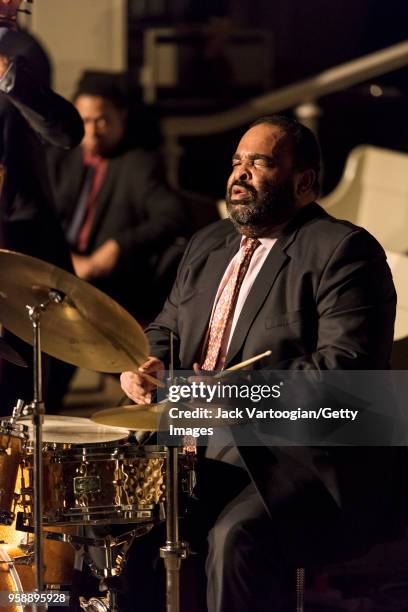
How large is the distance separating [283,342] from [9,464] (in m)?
0.81

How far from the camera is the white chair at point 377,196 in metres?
5.98

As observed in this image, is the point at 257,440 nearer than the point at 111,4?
Yes

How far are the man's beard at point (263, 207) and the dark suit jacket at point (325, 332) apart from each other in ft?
0.15

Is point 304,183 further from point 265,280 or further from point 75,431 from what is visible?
point 75,431

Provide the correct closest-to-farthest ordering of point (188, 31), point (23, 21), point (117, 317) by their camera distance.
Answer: point (117, 317), point (23, 21), point (188, 31)

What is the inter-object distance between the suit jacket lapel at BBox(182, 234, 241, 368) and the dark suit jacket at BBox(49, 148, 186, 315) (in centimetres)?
215

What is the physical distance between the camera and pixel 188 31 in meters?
8.70

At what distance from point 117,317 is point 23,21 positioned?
4368 millimetres

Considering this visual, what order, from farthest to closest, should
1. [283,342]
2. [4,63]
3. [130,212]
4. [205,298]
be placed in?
[130,212] < [4,63] < [205,298] < [283,342]

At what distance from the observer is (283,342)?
3742 millimetres

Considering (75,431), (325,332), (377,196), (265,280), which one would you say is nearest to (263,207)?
(265,280)

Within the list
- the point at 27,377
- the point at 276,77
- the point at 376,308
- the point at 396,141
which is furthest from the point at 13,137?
the point at 276,77

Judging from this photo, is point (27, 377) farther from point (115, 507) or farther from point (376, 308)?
point (376, 308)

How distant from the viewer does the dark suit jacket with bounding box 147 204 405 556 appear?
361 centimetres
